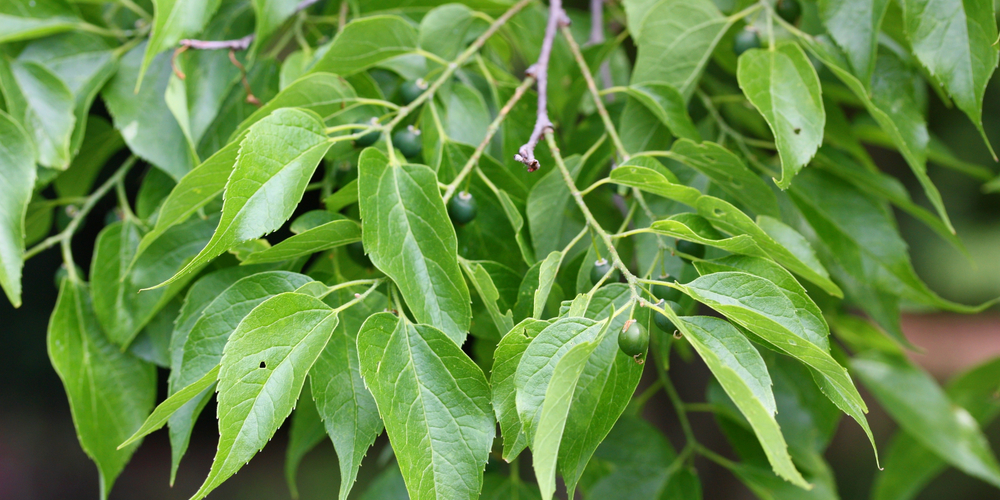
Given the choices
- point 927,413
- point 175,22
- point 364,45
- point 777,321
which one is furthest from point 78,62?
point 927,413

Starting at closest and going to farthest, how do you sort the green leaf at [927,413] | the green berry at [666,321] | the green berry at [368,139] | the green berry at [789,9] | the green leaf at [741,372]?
the green leaf at [741,372], the green berry at [666,321], the green berry at [368,139], the green berry at [789,9], the green leaf at [927,413]

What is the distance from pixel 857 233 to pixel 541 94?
302mm

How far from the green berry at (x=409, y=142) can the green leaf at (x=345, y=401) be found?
0.14m

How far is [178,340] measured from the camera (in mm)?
443

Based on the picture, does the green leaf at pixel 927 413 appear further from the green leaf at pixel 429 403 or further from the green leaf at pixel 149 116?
the green leaf at pixel 149 116

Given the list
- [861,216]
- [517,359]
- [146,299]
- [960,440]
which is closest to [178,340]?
[146,299]

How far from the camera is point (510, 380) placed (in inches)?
13.6

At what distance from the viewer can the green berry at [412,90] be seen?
51 centimetres

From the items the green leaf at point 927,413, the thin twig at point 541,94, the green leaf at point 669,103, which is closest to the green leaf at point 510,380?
the thin twig at point 541,94

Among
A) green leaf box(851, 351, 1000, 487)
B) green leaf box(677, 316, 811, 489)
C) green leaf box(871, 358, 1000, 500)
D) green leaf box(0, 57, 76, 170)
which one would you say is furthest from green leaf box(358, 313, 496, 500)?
green leaf box(871, 358, 1000, 500)

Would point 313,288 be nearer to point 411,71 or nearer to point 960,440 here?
point 411,71

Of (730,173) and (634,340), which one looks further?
(730,173)

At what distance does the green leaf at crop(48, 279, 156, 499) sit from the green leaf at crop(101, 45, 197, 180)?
0.13m

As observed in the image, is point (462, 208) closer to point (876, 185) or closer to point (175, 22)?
point (175, 22)
